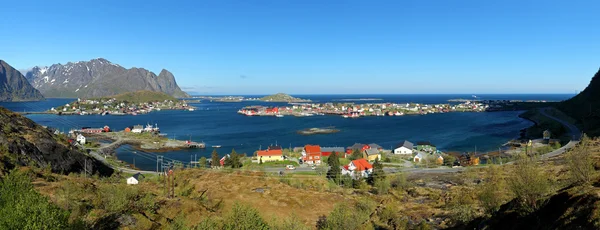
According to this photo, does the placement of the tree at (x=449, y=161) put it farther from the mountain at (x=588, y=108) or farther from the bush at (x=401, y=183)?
the mountain at (x=588, y=108)

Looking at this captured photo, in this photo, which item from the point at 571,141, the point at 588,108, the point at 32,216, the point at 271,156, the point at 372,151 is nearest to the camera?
the point at 32,216

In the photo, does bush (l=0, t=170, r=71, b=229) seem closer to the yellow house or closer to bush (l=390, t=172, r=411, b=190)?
bush (l=390, t=172, r=411, b=190)

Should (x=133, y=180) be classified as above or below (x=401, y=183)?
below

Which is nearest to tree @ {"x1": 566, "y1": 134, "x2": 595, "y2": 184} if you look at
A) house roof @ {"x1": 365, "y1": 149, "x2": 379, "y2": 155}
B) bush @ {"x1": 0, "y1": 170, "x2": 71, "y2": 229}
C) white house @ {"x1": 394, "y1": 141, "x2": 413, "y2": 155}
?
bush @ {"x1": 0, "y1": 170, "x2": 71, "y2": 229}

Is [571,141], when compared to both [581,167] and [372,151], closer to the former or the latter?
[372,151]

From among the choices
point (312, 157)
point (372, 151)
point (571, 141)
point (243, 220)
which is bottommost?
point (312, 157)

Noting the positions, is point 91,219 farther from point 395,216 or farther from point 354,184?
point 354,184

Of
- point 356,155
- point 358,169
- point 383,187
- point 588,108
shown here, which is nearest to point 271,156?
point 356,155
